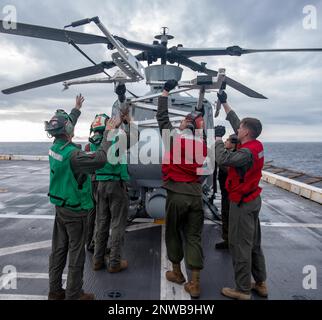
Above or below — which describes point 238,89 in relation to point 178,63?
below

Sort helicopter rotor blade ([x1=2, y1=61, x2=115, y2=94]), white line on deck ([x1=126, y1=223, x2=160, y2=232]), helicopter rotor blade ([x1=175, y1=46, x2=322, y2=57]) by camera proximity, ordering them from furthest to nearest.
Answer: white line on deck ([x1=126, y1=223, x2=160, y2=232]) < helicopter rotor blade ([x1=2, y1=61, x2=115, y2=94]) < helicopter rotor blade ([x1=175, y1=46, x2=322, y2=57])

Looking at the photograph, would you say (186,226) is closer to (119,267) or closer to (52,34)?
(119,267)

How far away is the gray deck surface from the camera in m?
3.75

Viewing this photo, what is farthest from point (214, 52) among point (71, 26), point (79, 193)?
point (79, 193)

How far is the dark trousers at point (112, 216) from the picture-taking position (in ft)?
13.9

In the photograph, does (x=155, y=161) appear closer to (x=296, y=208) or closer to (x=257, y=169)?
(x=257, y=169)

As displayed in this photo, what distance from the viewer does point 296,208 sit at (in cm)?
855

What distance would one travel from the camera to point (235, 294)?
11.6 ft

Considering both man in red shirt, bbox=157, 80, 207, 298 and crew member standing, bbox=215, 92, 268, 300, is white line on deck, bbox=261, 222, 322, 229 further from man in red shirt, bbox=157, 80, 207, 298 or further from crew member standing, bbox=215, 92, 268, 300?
man in red shirt, bbox=157, 80, 207, 298

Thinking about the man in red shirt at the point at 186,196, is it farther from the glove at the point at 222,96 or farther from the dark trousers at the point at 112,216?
the dark trousers at the point at 112,216

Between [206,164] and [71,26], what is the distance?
2.84 m

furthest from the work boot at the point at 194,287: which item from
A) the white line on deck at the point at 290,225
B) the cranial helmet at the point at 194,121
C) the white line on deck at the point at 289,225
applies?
the white line on deck at the point at 290,225

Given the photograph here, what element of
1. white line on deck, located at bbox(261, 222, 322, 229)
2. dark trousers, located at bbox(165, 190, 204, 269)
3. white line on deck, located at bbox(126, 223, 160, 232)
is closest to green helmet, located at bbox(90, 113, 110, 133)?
dark trousers, located at bbox(165, 190, 204, 269)

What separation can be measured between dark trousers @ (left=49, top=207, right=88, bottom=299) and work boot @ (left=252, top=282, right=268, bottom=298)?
7.14 ft
